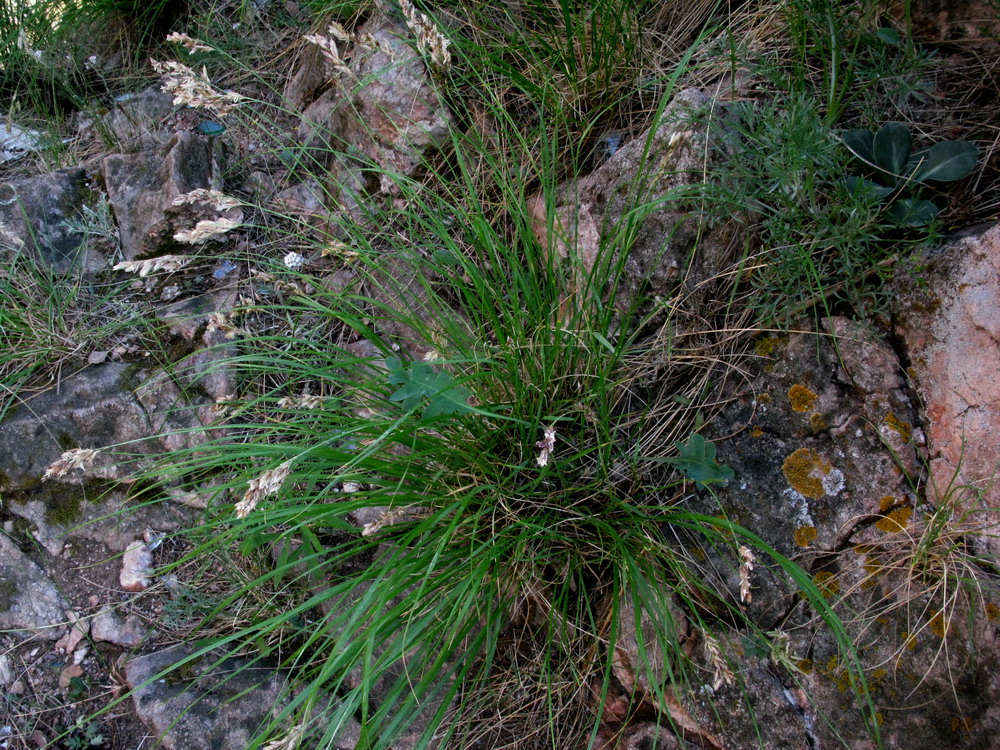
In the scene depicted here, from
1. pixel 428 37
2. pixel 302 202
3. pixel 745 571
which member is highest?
pixel 428 37

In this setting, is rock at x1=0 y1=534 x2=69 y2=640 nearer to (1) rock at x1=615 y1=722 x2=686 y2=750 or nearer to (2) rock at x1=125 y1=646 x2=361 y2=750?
(2) rock at x1=125 y1=646 x2=361 y2=750

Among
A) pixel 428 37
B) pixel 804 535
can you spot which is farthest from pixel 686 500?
pixel 428 37

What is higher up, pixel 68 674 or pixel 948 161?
pixel 948 161

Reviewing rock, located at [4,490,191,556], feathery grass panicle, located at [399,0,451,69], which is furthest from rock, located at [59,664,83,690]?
feathery grass panicle, located at [399,0,451,69]

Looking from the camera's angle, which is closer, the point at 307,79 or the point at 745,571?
the point at 745,571

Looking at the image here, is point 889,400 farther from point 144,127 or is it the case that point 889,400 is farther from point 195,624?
point 144,127

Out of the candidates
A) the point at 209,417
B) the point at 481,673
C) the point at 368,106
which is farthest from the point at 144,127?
the point at 481,673

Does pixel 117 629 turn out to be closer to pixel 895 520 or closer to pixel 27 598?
pixel 27 598
